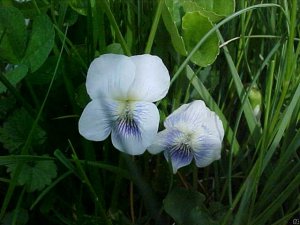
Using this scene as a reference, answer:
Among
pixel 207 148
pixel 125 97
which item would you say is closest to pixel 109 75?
pixel 125 97

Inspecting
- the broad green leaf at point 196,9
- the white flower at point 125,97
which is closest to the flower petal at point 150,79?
the white flower at point 125,97

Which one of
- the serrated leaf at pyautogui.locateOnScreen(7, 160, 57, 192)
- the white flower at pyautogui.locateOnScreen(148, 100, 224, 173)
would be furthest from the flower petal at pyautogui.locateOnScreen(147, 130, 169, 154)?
the serrated leaf at pyautogui.locateOnScreen(7, 160, 57, 192)

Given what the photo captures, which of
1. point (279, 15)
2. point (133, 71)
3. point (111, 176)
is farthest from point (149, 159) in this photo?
point (279, 15)

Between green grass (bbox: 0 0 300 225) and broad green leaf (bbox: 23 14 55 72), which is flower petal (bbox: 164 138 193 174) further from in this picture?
broad green leaf (bbox: 23 14 55 72)

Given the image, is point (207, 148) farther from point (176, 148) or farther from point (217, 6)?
point (217, 6)

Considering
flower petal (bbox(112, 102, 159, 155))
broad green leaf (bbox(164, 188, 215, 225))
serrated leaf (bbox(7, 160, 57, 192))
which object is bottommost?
broad green leaf (bbox(164, 188, 215, 225))

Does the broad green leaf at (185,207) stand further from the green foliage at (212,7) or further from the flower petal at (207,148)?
the green foliage at (212,7)
